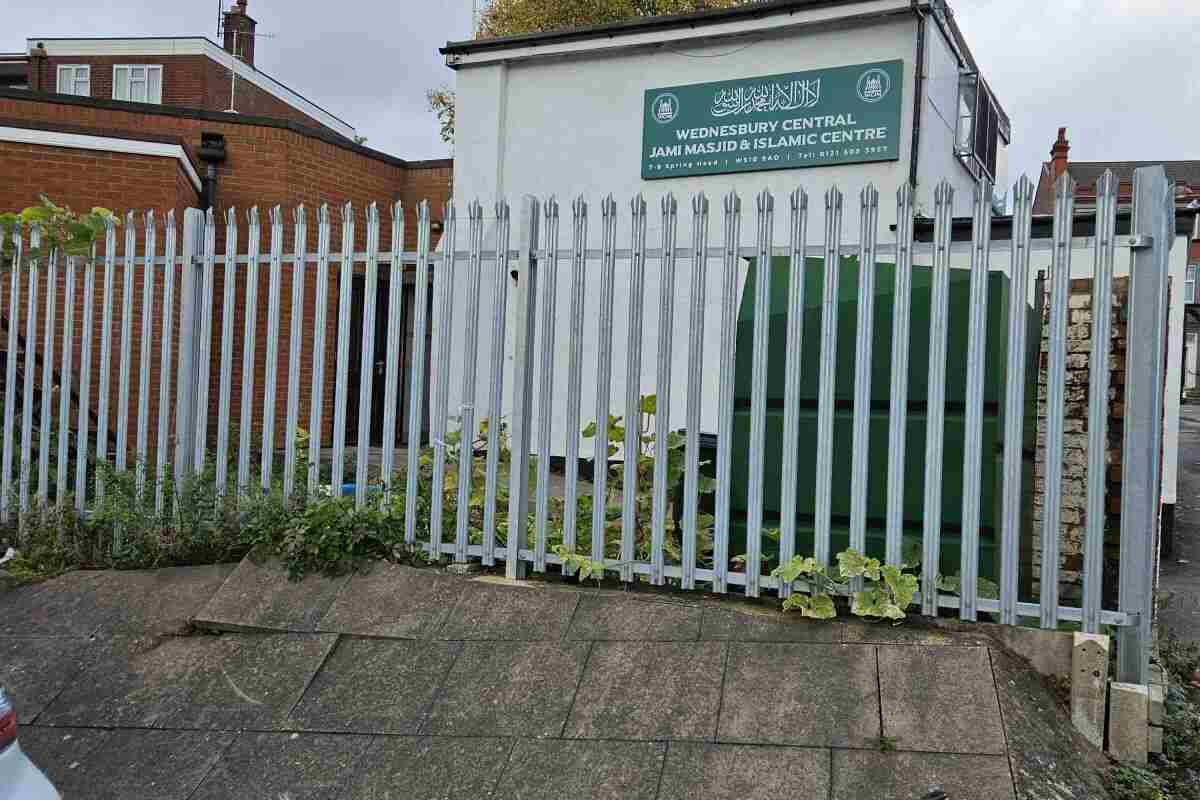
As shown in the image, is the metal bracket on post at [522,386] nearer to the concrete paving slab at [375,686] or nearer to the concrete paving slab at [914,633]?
the concrete paving slab at [375,686]

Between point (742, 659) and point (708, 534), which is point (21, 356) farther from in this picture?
point (742, 659)

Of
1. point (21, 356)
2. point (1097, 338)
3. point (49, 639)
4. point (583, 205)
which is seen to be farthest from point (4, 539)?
point (1097, 338)

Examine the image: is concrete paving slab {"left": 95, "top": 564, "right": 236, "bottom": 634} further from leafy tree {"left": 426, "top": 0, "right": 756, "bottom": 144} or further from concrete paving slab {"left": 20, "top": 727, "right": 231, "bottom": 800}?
leafy tree {"left": 426, "top": 0, "right": 756, "bottom": 144}

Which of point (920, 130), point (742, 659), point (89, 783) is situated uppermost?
point (920, 130)

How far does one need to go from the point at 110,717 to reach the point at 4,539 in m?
2.40

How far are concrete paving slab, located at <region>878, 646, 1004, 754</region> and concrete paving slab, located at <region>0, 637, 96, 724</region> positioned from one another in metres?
3.50

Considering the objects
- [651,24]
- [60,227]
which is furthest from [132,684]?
[651,24]

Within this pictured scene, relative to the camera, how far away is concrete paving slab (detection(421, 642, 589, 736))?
3.66 metres

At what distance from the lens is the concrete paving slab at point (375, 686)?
378cm

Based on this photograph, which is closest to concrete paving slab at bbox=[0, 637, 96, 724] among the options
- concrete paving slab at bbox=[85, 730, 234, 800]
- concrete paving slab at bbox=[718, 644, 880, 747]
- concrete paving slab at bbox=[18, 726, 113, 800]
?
concrete paving slab at bbox=[18, 726, 113, 800]

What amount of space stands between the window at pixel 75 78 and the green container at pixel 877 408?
107 feet

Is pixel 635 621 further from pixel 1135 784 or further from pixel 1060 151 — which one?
pixel 1060 151

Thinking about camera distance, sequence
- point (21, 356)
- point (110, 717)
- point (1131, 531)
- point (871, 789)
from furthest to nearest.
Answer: point (21, 356) → point (110, 717) → point (1131, 531) → point (871, 789)

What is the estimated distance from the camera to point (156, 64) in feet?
97.5
